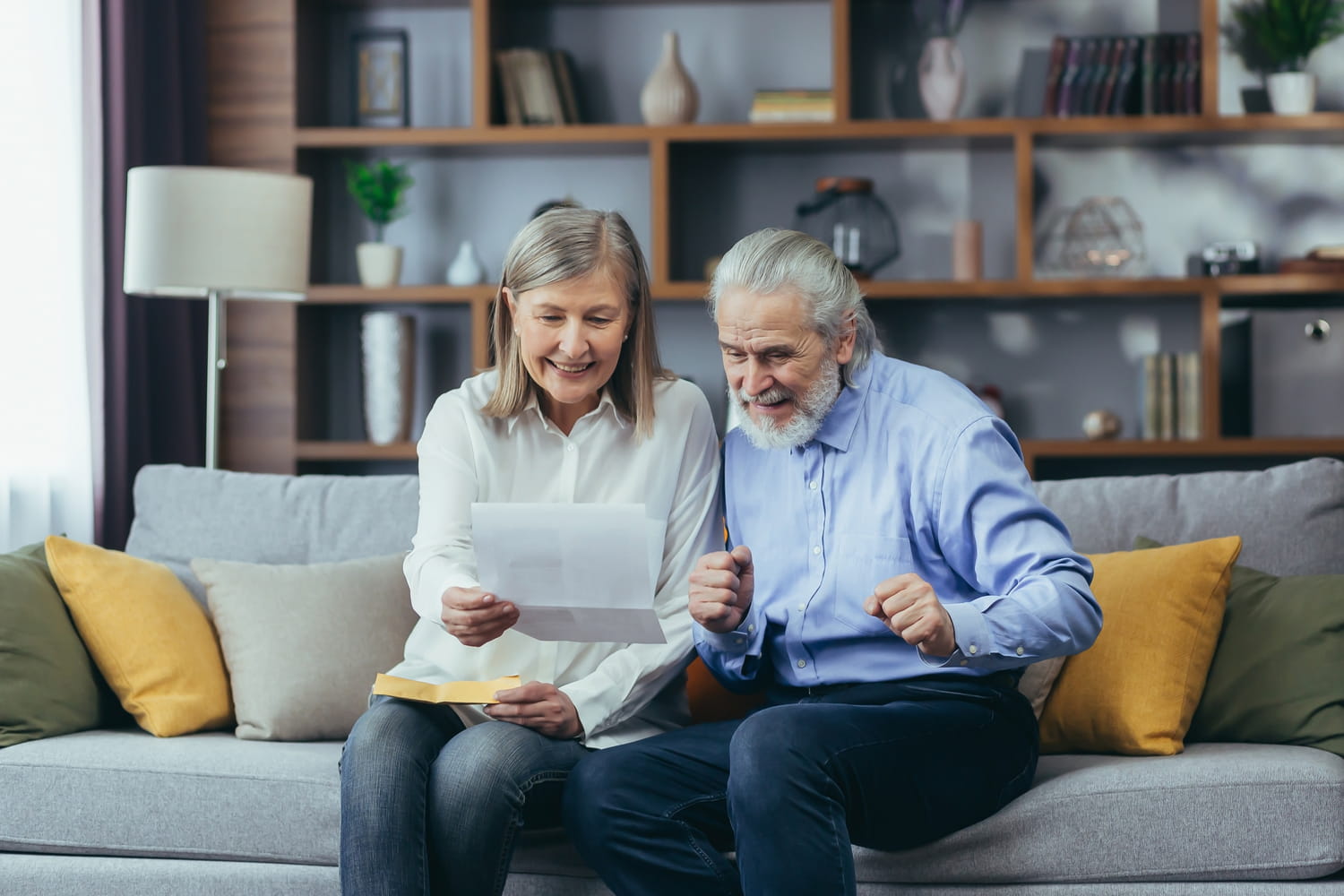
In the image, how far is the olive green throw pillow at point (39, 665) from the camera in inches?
74.4

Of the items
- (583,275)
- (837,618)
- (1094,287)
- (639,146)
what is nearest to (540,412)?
(583,275)

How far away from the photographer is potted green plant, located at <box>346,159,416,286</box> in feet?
11.6

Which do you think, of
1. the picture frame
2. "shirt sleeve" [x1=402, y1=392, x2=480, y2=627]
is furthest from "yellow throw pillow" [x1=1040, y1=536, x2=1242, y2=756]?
the picture frame

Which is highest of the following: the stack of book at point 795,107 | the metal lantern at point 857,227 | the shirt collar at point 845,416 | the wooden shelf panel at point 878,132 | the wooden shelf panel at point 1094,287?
the stack of book at point 795,107

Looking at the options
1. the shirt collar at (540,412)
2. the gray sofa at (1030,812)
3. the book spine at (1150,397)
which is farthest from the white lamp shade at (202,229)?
the book spine at (1150,397)

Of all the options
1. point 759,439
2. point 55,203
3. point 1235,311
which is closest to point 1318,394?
point 1235,311

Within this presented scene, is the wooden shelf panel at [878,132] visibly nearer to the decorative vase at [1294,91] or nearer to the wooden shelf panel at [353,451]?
the decorative vase at [1294,91]

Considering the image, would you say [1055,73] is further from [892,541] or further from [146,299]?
[146,299]

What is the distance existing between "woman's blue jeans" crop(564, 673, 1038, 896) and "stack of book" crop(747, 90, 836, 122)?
2161mm

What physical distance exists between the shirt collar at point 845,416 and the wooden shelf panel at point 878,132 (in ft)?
6.12

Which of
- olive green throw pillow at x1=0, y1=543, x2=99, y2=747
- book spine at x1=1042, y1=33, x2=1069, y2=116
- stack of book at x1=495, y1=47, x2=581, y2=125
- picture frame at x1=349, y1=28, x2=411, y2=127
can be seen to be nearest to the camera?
olive green throw pillow at x1=0, y1=543, x2=99, y2=747

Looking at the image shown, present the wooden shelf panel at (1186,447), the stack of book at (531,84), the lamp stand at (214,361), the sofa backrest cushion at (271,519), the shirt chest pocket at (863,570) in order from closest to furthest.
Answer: the shirt chest pocket at (863,570), the sofa backrest cushion at (271,519), the lamp stand at (214,361), the wooden shelf panel at (1186,447), the stack of book at (531,84)

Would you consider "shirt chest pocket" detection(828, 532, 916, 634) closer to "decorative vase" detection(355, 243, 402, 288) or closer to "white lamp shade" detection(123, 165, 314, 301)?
"white lamp shade" detection(123, 165, 314, 301)

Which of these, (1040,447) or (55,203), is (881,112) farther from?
(55,203)
